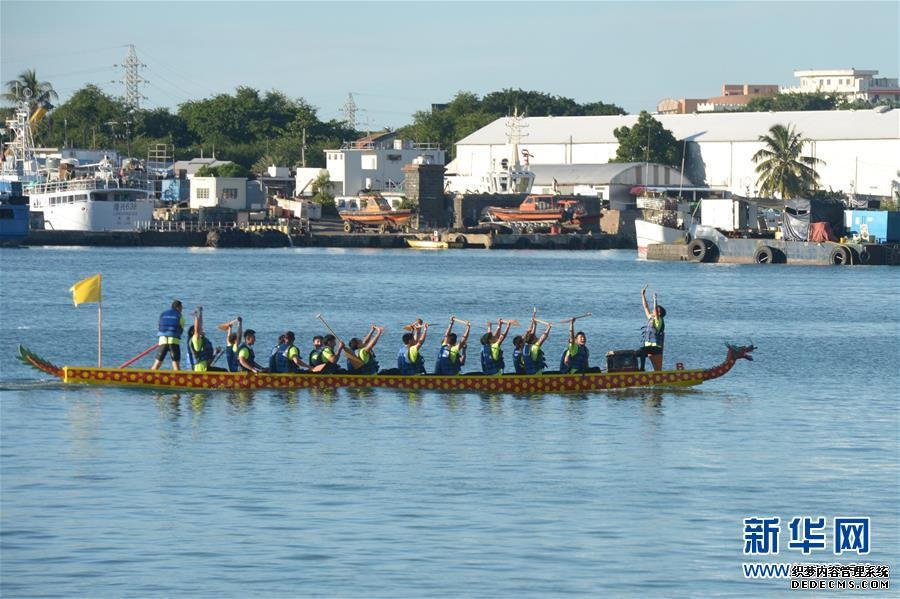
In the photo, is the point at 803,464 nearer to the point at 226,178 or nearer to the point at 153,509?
the point at 153,509

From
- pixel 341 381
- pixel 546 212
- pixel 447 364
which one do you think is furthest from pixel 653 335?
pixel 546 212

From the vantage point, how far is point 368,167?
14975 centimetres

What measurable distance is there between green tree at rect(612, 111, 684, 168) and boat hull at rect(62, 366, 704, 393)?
111073 millimetres

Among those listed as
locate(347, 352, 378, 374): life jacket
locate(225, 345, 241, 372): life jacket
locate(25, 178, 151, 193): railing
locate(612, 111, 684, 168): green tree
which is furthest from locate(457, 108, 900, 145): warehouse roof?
locate(225, 345, 241, 372): life jacket

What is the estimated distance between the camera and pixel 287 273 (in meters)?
94.6

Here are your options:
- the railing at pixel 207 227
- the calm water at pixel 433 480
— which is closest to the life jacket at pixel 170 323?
the calm water at pixel 433 480

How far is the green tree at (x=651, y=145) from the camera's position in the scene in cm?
14700

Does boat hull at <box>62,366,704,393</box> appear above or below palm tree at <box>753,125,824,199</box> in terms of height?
below

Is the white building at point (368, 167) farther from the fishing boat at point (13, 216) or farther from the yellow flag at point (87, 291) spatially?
the yellow flag at point (87, 291)

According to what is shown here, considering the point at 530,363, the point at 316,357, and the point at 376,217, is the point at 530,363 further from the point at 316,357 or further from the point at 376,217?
the point at 376,217

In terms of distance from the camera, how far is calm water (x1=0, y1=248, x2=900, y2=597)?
21.6 metres

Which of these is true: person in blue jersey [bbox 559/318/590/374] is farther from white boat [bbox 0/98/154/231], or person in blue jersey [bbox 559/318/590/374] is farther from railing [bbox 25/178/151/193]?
railing [bbox 25/178/151/193]

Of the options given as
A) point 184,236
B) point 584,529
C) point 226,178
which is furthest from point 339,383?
point 226,178

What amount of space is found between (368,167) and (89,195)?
30.3 metres
